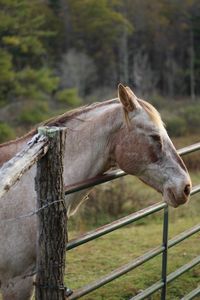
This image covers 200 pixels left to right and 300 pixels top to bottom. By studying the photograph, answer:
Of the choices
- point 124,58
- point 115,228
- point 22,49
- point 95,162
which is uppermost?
point 95,162

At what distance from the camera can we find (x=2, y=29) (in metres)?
27.5

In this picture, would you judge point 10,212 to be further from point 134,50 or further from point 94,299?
point 134,50

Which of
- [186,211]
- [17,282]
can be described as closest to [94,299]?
[17,282]

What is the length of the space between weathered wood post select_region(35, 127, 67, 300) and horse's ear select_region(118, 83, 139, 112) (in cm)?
79

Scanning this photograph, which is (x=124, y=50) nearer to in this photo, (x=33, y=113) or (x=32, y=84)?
(x=32, y=84)

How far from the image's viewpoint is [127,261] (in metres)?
5.44

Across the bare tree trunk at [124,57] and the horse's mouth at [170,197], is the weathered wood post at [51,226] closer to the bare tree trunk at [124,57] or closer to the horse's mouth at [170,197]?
the horse's mouth at [170,197]

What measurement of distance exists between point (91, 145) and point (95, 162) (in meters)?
0.10

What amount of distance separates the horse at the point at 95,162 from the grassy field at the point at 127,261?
60.4 inches

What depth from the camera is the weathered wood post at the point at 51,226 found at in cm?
235

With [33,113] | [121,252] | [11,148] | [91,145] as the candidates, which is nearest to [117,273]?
[91,145]

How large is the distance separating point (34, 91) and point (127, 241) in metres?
22.8

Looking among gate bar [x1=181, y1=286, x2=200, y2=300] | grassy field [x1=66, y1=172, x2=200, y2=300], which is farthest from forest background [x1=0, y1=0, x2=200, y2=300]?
gate bar [x1=181, y1=286, x2=200, y2=300]

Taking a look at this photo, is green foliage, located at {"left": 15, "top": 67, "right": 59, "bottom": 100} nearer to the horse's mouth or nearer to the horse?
the horse
